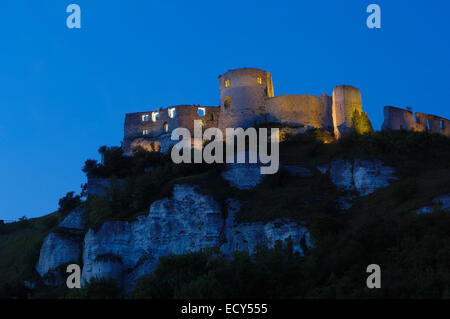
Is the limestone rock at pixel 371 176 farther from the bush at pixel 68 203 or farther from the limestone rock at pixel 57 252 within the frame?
the bush at pixel 68 203

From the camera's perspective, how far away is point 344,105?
6756 cm

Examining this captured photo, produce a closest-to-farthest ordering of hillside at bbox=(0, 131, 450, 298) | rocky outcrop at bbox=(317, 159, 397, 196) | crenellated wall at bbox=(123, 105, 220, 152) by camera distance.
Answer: hillside at bbox=(0, 131, 450, 298)
rocky outcrop at bbox=(317, 159, 397, 196)
crenellated wall at bbox=(123, 105, 220, 152)

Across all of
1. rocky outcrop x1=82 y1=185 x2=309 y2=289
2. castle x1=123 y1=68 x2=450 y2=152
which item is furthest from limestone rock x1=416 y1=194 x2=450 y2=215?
castle x1=123 y1=68 x2=450 y2=152

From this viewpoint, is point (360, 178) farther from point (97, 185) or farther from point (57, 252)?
point (57, 252)

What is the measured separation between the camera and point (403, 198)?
43.9 meters

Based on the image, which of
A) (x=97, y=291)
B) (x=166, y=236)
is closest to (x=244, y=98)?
(x=166, y=236)

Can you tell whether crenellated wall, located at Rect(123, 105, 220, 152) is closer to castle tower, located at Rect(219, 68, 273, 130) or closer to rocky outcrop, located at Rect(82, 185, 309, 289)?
castle tower, located at Rect(219, 68, 273, 130)

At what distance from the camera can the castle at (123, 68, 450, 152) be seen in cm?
6825

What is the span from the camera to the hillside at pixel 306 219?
30609mm

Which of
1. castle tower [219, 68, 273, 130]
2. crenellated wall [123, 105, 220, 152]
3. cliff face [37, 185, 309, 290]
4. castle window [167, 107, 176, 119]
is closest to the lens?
cliff face [37, 185, 309, 290]

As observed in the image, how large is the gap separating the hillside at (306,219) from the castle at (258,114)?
427cm

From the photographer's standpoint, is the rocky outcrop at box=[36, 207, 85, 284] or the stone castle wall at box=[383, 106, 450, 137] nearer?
the rocky outcrop at box=[36, 207, 85, 284]

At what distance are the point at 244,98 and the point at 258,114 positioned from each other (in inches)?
94.7

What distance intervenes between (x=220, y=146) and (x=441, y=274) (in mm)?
36308
